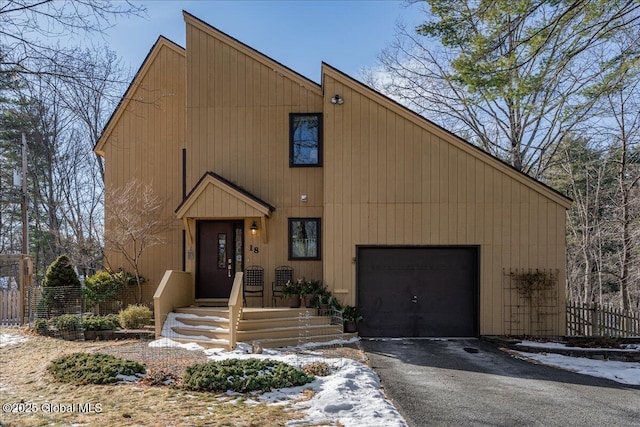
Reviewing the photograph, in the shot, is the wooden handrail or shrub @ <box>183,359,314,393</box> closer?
shrub @ <box>183,359,314,393</box>

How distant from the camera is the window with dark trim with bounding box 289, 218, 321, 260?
1111cm

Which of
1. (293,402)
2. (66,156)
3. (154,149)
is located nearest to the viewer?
(293,402)

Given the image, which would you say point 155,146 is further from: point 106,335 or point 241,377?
point 241,377

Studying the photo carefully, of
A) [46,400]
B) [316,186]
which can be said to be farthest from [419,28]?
[46,400]

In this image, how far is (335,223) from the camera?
10.7 metres

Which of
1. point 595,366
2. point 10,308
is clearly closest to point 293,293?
point 595,366

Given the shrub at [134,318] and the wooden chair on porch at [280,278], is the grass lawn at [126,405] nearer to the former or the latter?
the shrub at [134,318]

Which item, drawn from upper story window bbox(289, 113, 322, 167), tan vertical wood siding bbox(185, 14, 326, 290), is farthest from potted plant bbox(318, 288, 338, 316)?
upper story window bbox(289, 113, 322, 167)

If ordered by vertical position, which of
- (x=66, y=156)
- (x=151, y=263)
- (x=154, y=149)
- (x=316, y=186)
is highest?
(x=66, y=156)

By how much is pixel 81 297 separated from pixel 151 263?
1959 millimetres

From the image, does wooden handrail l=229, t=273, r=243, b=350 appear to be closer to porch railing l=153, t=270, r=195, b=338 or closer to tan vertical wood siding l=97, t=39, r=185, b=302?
porch railing l=153, t=270, r=195, b=338

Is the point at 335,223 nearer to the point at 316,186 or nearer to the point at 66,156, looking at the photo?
the point at 316,186

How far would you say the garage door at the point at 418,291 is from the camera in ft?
34.6

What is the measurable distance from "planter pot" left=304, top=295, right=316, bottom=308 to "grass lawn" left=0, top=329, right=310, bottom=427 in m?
3.60
